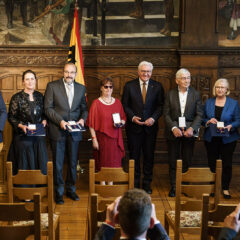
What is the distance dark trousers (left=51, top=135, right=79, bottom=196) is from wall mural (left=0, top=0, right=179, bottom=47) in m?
2.87

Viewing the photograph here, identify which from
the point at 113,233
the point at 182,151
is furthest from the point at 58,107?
the point at 113,233

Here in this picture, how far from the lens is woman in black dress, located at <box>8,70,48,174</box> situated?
564 cm

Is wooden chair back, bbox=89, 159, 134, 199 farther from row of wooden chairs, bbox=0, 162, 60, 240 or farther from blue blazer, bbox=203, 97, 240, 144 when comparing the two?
blue blazer, bbox=203, 97, 240, 144

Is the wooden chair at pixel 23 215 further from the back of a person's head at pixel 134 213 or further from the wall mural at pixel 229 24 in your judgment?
the wall mural at pixel 229 24

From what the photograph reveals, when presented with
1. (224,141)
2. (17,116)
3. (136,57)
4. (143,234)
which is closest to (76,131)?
(17,116)

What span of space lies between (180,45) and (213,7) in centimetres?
94

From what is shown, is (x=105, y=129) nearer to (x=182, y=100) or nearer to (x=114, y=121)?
(x=114, y=121)

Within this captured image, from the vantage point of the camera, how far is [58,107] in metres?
5.91

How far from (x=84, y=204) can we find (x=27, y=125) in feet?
4.51

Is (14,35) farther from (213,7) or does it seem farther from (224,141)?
(224,141)

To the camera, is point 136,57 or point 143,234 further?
point 136,57

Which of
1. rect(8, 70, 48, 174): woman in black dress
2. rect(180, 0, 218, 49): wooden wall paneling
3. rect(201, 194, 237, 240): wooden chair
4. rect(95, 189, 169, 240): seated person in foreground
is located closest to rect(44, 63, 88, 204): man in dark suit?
rect(8, 70, 48, 174): woman in black dress

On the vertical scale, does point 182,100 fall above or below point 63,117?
above

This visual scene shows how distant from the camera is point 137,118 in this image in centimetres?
617
